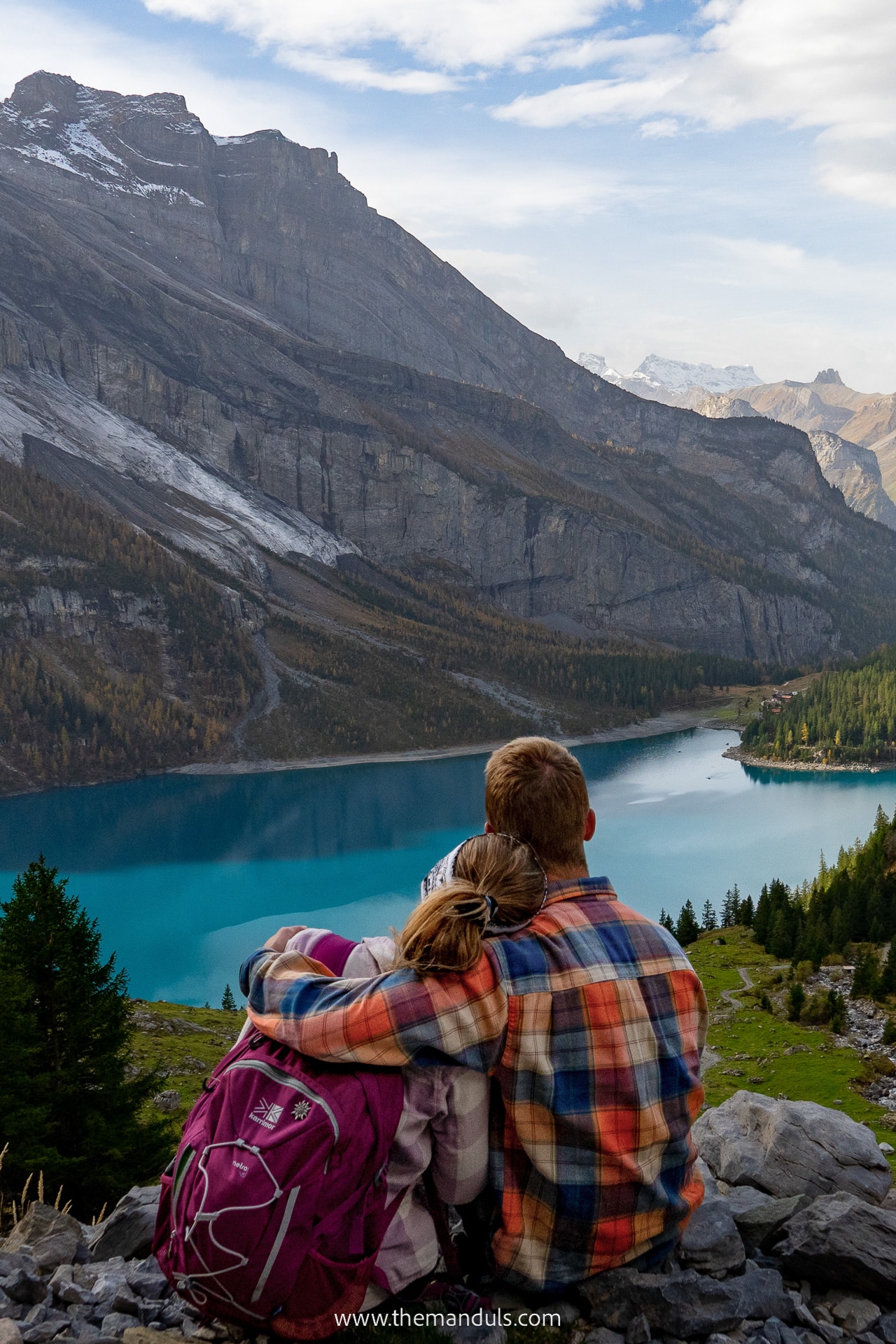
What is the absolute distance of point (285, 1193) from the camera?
4.33 m

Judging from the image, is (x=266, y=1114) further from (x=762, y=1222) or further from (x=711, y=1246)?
(x=762, y=1222)

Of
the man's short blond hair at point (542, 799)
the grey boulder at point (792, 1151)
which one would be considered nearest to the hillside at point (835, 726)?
the grey boulder at point (792, 1151)

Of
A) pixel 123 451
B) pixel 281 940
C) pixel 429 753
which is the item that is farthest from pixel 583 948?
pixel 123 451

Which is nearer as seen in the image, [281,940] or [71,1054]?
[281,940]

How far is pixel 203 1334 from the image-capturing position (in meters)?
5.03

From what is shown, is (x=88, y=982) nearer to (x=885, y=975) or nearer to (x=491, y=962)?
(x=491, y=962)

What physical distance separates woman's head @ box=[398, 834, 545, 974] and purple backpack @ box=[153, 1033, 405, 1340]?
606 millimetres

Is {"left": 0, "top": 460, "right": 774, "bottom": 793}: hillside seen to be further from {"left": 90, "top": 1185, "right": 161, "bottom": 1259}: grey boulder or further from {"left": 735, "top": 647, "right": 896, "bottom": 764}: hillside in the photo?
{"left": 90, "top": 1185, "right": 161, "bottom": 1259}: grey boulder

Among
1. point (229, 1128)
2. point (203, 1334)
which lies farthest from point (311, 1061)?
point (203, 1334)

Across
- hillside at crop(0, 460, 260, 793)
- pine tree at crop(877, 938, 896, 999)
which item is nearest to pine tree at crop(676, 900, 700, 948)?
pine tree at crop(877, 938, 896, 999)

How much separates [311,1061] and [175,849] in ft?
304

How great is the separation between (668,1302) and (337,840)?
9186 centimetres

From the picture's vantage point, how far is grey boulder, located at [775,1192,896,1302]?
5809 millimetres

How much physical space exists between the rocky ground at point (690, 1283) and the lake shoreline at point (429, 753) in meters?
127
